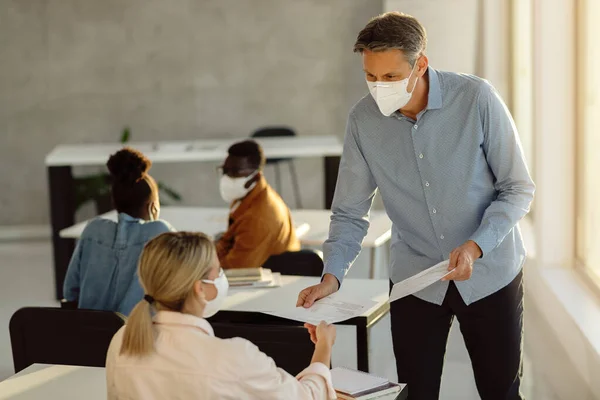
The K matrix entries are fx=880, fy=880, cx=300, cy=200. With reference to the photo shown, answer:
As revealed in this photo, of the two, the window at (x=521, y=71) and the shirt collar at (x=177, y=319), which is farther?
the window at (x=521, y=71)

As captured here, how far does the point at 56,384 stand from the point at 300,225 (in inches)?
103

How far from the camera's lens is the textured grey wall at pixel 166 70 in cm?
838

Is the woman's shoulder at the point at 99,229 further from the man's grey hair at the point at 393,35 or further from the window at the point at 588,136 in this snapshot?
the window at the point at 588,136

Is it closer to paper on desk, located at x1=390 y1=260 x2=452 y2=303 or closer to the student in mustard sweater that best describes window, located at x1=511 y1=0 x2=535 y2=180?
the student in mustard sweater

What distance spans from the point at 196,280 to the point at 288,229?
2.43 m

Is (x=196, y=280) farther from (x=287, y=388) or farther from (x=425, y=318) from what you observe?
(x=425, y=318)

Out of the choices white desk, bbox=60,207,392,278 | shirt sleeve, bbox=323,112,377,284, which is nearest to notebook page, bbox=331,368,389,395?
shirt sleeve, bbox=323,112,377,284

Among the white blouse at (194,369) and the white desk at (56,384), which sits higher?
the white blouse at (194,369)

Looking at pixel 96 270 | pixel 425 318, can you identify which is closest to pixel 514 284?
pixel 425 318

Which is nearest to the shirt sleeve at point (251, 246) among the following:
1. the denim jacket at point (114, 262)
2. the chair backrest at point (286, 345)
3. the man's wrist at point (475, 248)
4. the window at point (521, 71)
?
the denim jacket at point (114, 262)

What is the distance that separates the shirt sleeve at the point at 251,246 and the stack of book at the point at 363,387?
2001 millimetres

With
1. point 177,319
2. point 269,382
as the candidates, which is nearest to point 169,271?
point 177,319

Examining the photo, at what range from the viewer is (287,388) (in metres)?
2.05

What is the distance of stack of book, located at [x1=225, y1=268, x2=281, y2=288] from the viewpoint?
3754mm
